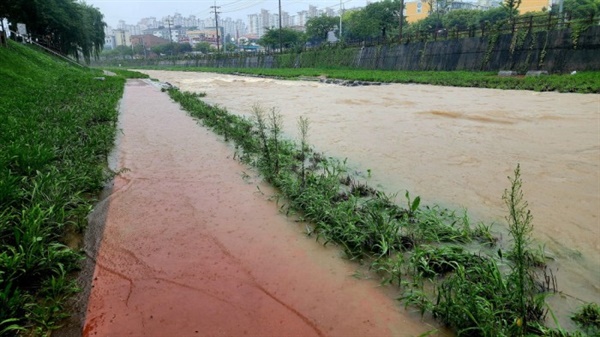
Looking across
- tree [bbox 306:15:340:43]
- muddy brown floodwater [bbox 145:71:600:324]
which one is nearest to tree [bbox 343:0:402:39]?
tree [bbox 306:15:340:43]

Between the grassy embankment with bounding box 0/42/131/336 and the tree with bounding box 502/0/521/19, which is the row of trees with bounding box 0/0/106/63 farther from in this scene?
the tree with bounding box 502/0/521/19

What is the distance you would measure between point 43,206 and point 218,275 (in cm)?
172

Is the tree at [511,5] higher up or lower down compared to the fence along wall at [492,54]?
higher up

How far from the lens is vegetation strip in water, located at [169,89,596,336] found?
2.00m

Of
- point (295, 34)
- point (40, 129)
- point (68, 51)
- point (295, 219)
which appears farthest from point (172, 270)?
point (295, 34)

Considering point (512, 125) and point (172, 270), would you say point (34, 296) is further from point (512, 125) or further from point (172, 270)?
point (512, 125)

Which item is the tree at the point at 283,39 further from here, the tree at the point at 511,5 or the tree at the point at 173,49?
the tree at the point at 173,49

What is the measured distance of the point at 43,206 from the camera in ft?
10.4

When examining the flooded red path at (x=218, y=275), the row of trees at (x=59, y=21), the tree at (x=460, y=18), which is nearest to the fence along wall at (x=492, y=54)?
the flooded red path at (x=218, y=275)

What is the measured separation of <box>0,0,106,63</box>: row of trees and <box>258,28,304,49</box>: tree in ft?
76.0

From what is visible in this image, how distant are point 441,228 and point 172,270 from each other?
6.70ft

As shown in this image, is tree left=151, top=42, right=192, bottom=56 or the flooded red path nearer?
the flooded red path

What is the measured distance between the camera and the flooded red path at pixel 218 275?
6.93 ft

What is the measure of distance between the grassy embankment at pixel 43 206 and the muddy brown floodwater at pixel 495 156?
2.93 m
